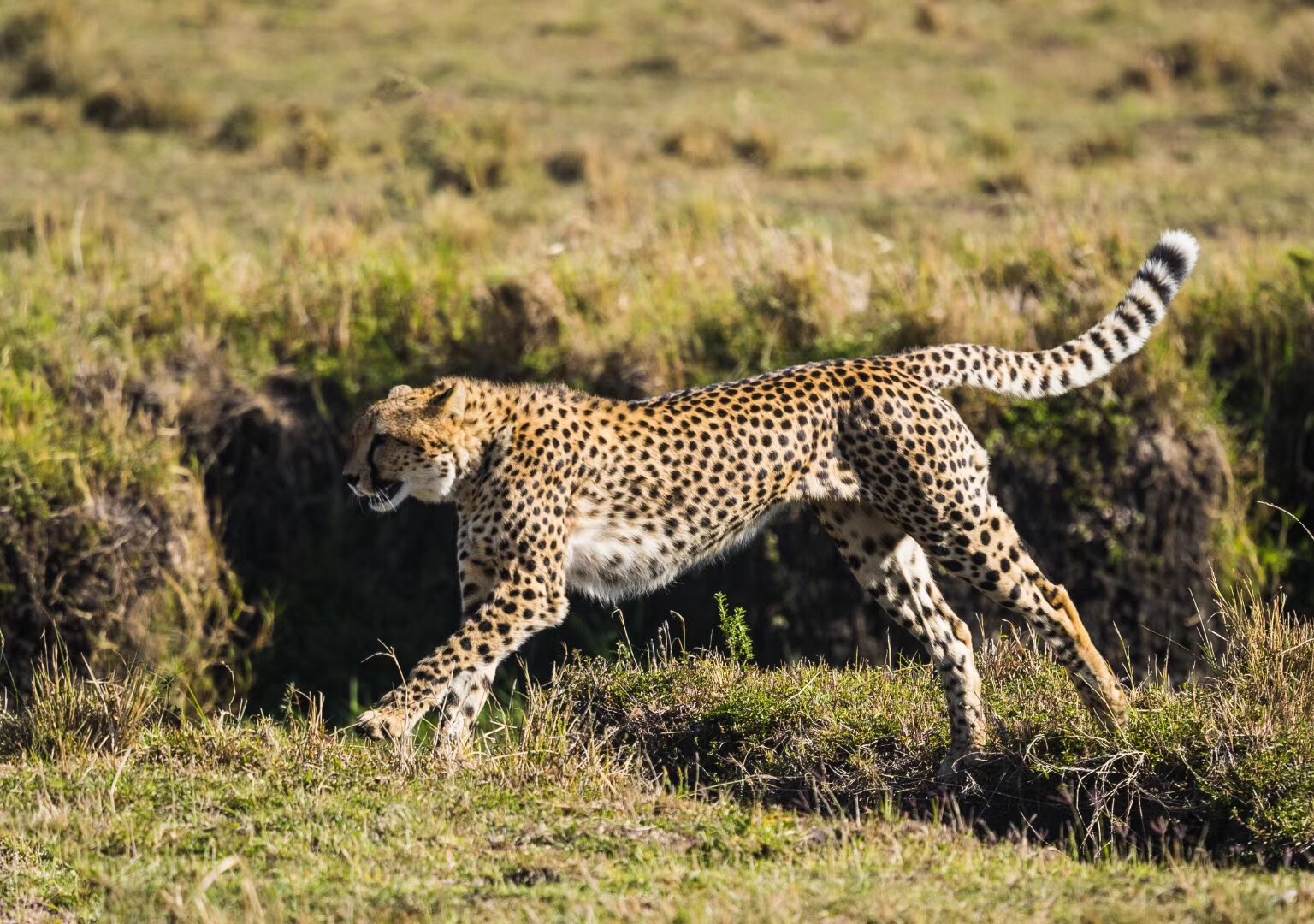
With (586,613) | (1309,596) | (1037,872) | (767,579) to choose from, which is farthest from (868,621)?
(1037,872)

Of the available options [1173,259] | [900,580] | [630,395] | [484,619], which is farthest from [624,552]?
[630,395]

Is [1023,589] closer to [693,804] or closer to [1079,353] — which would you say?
[1079,353]

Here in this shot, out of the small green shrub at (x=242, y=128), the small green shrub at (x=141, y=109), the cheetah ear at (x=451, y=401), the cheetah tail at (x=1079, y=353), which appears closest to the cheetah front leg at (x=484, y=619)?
the cheetah ear at (x=451, y=401)

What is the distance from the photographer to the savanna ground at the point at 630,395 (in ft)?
17.9

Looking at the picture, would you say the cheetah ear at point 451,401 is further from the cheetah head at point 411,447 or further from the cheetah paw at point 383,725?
the cheetah paw at point 383,725

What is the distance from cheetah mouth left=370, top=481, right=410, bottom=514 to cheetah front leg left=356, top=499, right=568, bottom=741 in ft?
0.85

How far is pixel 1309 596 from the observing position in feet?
30.1

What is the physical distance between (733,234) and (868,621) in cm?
290

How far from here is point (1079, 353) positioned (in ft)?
Result: 22.3

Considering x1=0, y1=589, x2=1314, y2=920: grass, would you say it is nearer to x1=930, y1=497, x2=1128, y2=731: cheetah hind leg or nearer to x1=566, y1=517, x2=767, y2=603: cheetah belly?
x1=930, y1=497, x2=1128, y2=731: cheetah hind leg

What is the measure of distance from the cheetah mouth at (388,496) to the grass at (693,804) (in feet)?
2.68

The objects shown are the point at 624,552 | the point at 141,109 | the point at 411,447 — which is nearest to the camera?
the point at 411,447

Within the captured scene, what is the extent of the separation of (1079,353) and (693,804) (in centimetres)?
226

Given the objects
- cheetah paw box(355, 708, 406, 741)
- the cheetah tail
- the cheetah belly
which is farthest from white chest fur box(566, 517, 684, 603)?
the cheetah tail
